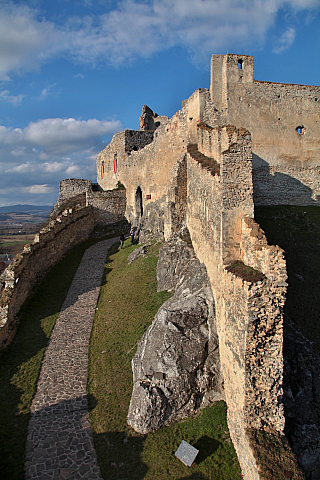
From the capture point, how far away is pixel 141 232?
68.7 feet

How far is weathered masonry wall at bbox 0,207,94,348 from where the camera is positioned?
44.0 ft

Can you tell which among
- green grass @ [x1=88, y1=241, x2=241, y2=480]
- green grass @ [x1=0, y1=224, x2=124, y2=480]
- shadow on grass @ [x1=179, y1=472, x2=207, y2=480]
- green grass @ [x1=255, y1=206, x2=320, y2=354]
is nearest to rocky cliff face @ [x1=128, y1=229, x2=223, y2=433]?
green grass @ [x1=88, y1=241, x2=241, y2=480]

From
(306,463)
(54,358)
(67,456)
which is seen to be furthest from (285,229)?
(67,456)

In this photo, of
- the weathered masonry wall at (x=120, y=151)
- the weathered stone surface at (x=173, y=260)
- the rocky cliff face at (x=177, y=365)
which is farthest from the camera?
the weathered masonry wall at (x=120, y=151)

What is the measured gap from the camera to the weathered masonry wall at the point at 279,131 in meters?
16.5

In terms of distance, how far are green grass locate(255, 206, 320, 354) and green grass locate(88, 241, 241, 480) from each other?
14.7ft

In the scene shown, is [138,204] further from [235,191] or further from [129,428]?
[129,428]

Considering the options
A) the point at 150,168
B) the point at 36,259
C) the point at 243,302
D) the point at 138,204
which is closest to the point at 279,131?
the point at 150,168

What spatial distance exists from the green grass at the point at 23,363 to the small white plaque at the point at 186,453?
3859 millimetres

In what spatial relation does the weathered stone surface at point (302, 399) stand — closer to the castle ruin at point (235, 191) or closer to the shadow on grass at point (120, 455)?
the castle ruin at point (235, 191)

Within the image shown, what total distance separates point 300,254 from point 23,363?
12.3m

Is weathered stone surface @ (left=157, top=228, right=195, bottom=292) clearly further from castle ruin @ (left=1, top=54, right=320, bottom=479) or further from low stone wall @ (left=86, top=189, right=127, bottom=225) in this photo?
low stone wall @ (left=86, top=189, right=127, bottom=225)

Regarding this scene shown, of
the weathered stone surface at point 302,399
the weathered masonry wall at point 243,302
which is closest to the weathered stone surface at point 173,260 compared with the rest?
the weathered masonry wall at point 243,302

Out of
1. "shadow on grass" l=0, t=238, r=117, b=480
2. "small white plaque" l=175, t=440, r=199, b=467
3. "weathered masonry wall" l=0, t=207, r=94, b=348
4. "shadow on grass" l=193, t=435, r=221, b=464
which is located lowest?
"shadow on grass" l=193, t=435, r=221, b=464
